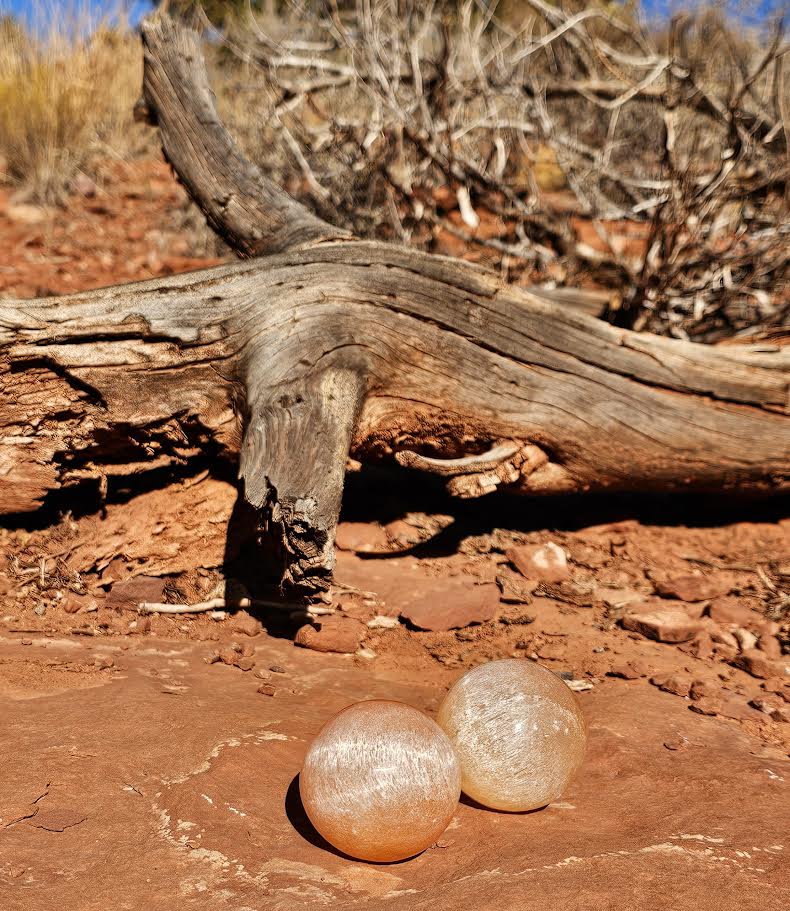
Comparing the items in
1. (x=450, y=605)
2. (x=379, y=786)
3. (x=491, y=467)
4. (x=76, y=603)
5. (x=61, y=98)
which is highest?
(x=61, y=98)

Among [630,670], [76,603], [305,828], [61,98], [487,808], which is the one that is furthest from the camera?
[61,98]

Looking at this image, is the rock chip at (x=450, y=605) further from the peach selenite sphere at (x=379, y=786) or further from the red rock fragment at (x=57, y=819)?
the red rock fragment at (x=57, y=819)

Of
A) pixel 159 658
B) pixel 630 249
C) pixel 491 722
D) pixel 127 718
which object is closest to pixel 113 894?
pixel 127 718

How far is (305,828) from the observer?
224cm

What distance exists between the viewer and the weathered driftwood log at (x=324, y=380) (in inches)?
130

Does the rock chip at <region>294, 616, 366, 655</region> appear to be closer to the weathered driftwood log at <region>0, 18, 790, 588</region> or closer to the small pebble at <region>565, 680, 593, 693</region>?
the weathered driftwood log at <region>0, 18, 790, 588</region>

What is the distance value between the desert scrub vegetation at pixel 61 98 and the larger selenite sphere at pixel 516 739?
7076 millimetres

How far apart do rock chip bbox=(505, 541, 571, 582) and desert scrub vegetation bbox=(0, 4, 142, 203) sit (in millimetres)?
5963

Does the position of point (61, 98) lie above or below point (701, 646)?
above

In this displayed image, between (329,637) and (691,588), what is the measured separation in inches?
65.8

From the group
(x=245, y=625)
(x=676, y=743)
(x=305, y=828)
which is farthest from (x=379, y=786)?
(x=245, y=625)

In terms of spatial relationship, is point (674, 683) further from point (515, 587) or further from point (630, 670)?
A: point (515, 587)

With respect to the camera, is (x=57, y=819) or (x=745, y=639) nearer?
(x=57, y=819)

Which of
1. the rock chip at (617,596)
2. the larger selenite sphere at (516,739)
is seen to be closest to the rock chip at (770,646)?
the rock chip at (617,596)
